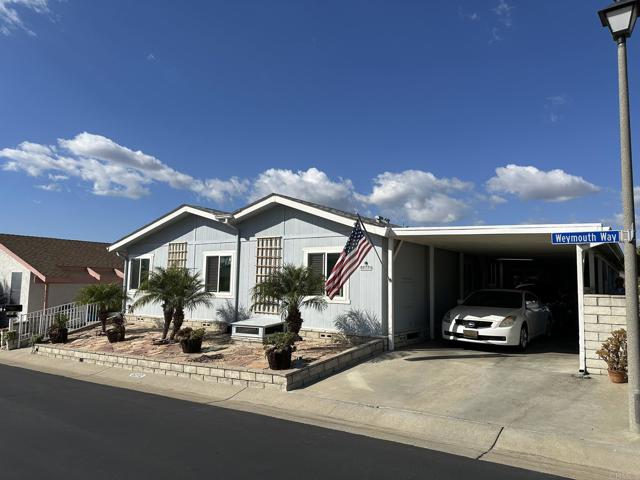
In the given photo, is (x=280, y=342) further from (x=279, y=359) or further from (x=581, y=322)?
(x=581, y=322)

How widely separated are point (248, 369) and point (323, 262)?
430 centimetres

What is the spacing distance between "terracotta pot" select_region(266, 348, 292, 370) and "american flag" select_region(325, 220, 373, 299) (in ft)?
5.76

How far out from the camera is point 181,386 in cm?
952

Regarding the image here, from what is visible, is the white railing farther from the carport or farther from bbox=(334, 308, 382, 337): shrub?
the carport

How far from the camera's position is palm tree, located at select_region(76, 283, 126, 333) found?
49.6ft

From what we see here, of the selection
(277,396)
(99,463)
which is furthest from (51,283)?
(99,463)

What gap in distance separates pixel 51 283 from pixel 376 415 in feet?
60.3

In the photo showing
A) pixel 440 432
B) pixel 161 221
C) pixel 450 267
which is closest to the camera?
pixel 440 432

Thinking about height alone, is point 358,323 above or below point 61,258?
below

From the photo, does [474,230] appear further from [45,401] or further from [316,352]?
[45,401]

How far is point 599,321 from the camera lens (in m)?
8.80

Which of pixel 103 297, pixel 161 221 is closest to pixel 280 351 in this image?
pixel 103 297

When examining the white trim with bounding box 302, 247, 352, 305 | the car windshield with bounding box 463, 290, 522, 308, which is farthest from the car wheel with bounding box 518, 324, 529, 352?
the white trim with bounding box 302, 247, 352, 305

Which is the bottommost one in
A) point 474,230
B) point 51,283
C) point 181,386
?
point 181,386
